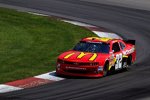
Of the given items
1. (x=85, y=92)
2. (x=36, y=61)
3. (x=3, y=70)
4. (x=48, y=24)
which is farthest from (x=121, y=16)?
(x=85, y=92)

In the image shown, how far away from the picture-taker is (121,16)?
36.6 metres

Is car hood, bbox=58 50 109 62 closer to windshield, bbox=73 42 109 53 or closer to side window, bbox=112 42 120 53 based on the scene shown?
windshield, bbox=73 42 109 53

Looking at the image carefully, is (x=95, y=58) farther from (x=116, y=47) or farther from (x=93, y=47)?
(x=116, y=47)

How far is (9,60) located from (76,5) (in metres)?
15.8

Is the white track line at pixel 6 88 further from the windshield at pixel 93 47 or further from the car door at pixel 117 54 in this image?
the car door at pixel 117 54

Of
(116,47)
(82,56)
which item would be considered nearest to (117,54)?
(116,47)

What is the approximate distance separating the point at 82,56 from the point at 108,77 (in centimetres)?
117

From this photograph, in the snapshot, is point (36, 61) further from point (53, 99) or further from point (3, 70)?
point (53, 99)

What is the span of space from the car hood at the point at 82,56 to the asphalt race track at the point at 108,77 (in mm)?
720

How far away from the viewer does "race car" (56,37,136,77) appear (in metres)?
21.0

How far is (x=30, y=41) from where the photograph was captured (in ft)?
92.3

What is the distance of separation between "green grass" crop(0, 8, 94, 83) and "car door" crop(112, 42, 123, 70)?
7.79 feet

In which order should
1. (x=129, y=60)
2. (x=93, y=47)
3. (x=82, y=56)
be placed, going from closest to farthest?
(x=82, y=56)
(x=93, y=47)
(x=129, y=60)

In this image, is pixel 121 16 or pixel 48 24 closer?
pixel 48 24
